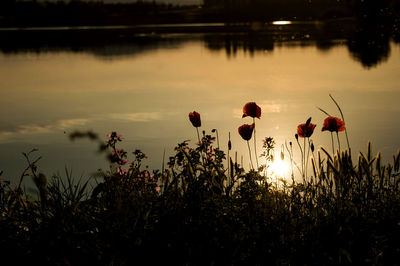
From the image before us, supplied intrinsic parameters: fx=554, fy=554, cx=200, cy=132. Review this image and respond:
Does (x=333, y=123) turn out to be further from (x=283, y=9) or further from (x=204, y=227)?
(x=283, y=9)

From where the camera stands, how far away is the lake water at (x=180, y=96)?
22.8 feet

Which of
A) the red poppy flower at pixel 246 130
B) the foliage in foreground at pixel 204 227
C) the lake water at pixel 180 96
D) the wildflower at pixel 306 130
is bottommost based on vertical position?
the lake water at pixel 180 96

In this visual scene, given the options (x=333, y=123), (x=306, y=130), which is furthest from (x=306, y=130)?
(x=333, y=123)

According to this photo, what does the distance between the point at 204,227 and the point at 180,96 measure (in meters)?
7.09

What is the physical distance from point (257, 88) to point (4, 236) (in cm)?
800

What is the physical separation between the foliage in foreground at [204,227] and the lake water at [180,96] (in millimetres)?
2060

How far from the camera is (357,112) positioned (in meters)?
8.45

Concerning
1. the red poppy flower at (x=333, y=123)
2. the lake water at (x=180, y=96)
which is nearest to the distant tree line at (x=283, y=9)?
the lake water at (x=180, y=96)

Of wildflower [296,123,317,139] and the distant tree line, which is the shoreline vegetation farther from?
the distant tree line

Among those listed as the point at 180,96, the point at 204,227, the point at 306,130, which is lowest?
the point at 180,96

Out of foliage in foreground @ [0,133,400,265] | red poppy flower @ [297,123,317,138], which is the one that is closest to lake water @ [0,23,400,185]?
red poppy flower @ [297,123,317,138]

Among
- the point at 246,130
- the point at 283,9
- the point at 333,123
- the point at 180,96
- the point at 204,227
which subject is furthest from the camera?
the point at 283,9

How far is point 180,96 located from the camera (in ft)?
33.6

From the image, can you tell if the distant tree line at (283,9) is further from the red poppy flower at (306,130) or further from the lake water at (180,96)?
the red poppy flower at (306,130)
